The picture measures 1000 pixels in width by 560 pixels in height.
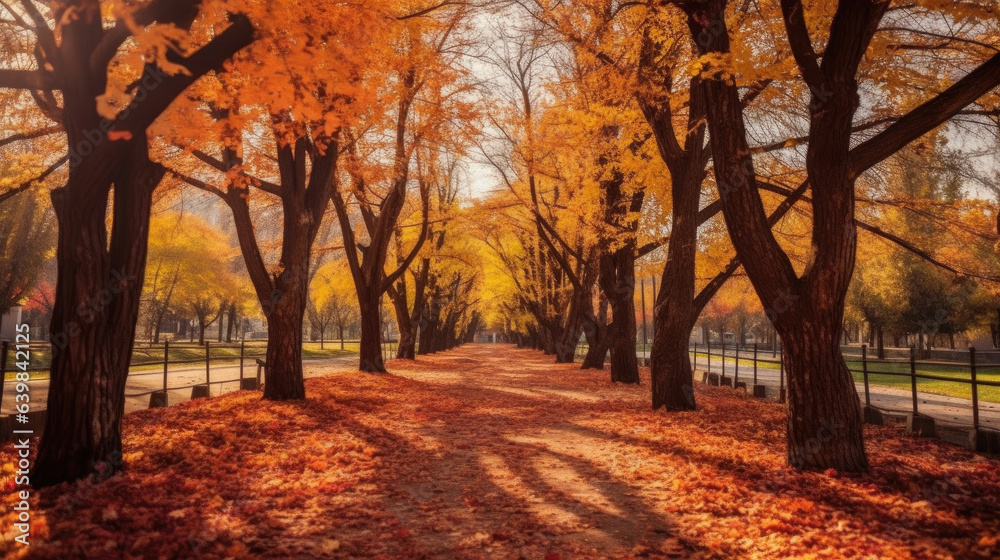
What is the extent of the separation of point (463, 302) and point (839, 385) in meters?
39.8

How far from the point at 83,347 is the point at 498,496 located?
3753 millimetres

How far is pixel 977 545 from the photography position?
3598mm

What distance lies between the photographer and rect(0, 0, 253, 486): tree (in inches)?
190

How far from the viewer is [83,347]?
486 centimetres

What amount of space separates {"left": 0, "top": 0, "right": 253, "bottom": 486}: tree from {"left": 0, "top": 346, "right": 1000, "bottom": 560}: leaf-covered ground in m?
0.43

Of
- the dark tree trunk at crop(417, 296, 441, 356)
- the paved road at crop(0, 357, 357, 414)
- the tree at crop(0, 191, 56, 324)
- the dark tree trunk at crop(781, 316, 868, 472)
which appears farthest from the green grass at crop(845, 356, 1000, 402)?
the tree at crop(0, 191, 56, 324)

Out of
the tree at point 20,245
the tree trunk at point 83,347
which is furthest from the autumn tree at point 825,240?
the tree at point 20,245

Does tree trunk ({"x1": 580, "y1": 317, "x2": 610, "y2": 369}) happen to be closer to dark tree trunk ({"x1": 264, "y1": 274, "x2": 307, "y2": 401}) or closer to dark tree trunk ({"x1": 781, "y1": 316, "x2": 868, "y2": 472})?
dark tree trunk ({"x1": 264, "y1": 274, "x2": 307, "y2": 401})

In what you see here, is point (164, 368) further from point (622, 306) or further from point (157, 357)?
point (157, 357)

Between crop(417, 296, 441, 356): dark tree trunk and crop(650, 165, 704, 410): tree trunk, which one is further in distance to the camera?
crop(417, 296, 441, 356): dark tree trunk

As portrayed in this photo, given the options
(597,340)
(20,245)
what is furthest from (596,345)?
(20,245)

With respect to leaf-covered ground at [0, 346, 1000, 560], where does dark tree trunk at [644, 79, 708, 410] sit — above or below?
above

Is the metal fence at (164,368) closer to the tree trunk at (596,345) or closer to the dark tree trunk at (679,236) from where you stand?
the dark tree trunk at (679,236)

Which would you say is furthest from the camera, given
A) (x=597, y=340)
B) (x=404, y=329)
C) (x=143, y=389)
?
(x=404, y=329)
